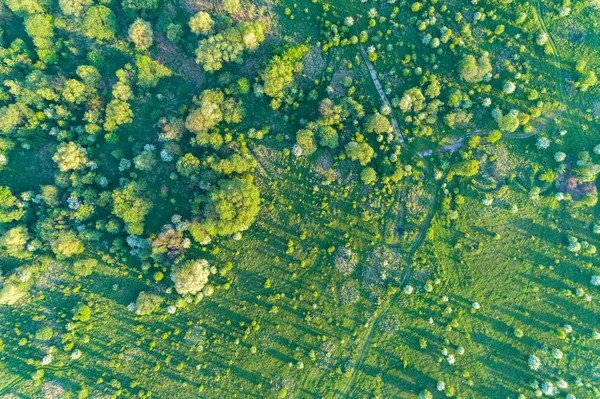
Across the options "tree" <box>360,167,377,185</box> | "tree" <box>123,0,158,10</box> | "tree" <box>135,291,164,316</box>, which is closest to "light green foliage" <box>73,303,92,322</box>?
"tree" <box>135,291,164,316</box>

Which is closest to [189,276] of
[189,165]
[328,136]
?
[189,165]

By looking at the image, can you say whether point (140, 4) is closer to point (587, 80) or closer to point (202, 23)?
point (202, 23)

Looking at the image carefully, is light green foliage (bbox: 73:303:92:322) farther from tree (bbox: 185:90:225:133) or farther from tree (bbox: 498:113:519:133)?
tree (bbox: 498:113:519:133)

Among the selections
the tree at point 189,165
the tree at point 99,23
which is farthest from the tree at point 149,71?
the tree at point 189,165

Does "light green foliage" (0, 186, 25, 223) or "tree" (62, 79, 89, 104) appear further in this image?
"light green foliage" (0, 186, 25, 223)

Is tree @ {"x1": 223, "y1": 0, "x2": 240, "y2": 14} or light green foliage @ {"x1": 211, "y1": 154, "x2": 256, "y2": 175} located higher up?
tree @ {"x1": 223, "y1": 0, "x2": 240, "y2": 14}

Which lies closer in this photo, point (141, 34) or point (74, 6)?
point (74, 6)

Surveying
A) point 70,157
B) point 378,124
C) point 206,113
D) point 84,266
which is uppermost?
point 378,124
